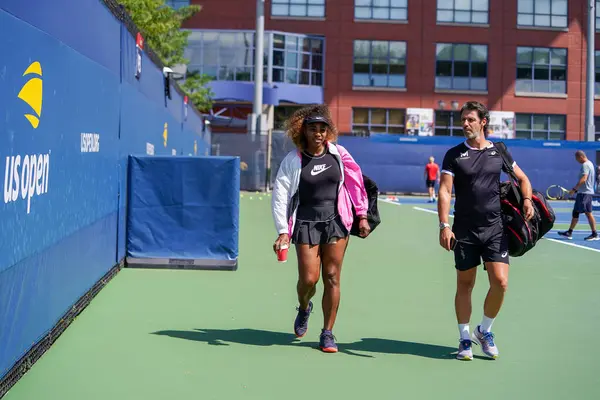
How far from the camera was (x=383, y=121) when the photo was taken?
5306cm

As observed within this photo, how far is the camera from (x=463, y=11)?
5331 centimetres

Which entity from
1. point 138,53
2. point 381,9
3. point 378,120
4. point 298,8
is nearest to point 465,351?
point 138,53

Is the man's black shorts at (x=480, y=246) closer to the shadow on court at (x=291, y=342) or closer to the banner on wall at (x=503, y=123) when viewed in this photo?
the shadow on court at (x=291, y=342)

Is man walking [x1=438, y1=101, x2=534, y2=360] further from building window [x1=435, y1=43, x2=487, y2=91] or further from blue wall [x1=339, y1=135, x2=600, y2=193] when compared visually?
building window [x1=435, y1=43, x2=487, y2=91]

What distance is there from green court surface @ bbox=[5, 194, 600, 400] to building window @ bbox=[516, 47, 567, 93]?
1695 inches

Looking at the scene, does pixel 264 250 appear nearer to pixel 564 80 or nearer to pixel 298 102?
pixel 298 102

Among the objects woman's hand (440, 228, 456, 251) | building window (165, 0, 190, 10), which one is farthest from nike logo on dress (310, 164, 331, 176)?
building window (165, 0, 190, 10)

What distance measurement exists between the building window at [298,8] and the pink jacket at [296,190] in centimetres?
4578

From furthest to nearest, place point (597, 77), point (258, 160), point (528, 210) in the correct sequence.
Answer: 1. point (597, 77)
2. point (258, 160)
3. point (528, 210)

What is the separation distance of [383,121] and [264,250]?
38.7m

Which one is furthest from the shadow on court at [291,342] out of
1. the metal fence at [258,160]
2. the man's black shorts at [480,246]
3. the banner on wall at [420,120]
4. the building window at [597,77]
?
the building window at [597,77]

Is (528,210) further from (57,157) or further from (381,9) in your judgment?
(381,9)

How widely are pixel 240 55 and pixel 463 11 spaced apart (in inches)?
511

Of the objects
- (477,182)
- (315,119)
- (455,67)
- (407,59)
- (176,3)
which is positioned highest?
(176,3)
